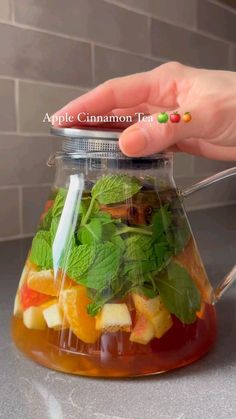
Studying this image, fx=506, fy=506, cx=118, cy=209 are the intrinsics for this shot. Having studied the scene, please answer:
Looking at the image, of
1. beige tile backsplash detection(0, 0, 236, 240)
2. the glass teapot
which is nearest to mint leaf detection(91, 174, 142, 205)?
the glass teapot

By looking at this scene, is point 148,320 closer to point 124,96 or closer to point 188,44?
point 124,96

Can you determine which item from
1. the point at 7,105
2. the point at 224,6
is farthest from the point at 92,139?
the point at 224,6

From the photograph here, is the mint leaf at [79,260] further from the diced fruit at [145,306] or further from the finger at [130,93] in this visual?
the finger at [130,93]

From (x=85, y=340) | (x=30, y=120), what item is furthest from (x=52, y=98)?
(x=85, y=340)

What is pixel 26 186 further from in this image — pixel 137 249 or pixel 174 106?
pixel 137 249

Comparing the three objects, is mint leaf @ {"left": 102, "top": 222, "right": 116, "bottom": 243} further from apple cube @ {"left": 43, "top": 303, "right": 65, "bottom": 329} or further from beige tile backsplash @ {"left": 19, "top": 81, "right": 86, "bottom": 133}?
beige tile backsplash @ {"left": 19, "top": 81, "right": 86, "bottom": 133}
